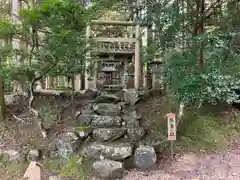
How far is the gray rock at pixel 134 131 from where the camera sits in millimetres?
6160

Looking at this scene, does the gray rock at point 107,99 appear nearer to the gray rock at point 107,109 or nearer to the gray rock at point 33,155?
the gray rock at point 107,109

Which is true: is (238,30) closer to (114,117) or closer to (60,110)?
(114,117)

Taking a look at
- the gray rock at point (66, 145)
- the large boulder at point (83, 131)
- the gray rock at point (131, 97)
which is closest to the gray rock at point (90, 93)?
the gray rock at point (131, 97)

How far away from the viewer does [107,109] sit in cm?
707

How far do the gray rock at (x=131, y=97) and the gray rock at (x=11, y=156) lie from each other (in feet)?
10.1

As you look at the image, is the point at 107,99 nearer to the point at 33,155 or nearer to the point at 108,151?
the point at 108,151

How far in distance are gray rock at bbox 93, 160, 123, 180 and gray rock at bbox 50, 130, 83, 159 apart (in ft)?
2.15

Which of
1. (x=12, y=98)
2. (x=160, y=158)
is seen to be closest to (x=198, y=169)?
(x=160, y=158)

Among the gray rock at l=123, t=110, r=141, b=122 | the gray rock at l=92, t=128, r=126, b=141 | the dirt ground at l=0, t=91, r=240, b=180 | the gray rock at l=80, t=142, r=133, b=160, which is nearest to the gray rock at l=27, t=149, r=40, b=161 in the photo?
the dirt ground at l=0, t=91, r=240, b=180

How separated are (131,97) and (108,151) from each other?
2490 millimetres

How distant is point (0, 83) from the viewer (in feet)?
21.8

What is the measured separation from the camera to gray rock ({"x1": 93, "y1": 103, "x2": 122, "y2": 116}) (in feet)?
22.7

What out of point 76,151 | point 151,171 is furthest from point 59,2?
point 151,171

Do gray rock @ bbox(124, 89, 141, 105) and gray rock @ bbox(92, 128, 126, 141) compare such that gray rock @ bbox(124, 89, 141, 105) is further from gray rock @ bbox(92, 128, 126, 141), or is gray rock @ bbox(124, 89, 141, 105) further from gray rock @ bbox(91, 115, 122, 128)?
gray rock @ bbox(92, 128, 126, 141)
